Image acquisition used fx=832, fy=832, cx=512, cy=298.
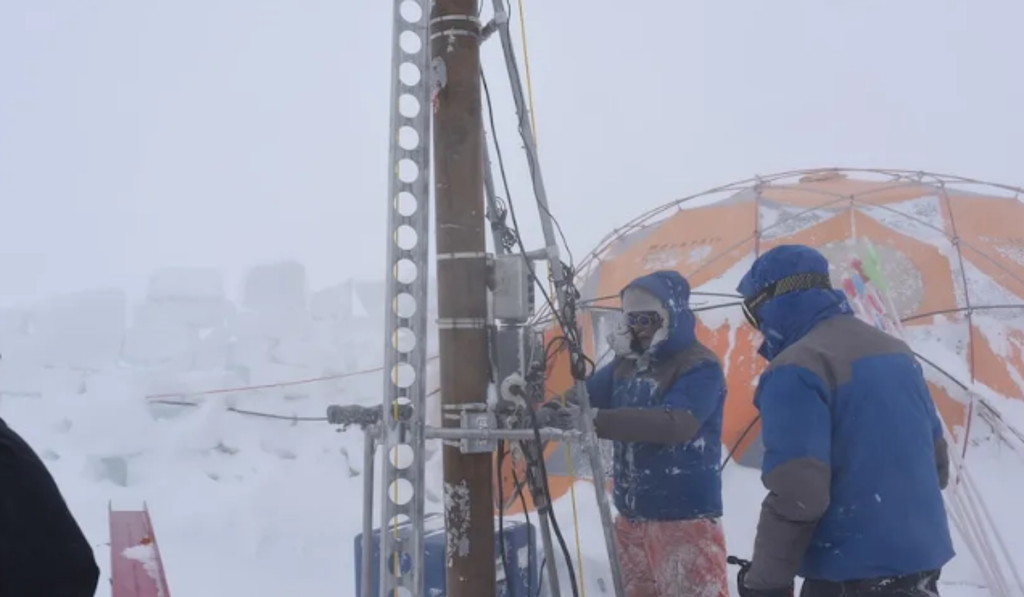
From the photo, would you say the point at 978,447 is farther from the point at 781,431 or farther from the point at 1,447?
the point at 1,447

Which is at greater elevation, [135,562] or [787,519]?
[787,519]

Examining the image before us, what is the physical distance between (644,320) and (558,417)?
0.82 metres

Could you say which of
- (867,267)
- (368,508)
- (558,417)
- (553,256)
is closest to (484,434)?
(558,417)

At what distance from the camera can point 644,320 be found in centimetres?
376

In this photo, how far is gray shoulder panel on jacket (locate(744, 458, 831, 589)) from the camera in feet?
7.58

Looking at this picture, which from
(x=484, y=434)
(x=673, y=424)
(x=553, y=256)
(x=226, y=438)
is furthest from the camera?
(x=226, y=438)

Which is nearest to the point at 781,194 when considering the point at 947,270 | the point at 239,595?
the point at 947,270

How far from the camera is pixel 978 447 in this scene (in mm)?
6008

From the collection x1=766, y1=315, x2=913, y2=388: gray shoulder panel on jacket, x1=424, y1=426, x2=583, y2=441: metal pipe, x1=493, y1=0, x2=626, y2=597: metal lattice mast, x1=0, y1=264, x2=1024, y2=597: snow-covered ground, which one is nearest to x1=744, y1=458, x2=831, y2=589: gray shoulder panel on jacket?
x1=766, y1=315, x2=913, y2=388: gray shoulder panel on jacket

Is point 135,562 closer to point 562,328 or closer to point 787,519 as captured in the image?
point 562,328

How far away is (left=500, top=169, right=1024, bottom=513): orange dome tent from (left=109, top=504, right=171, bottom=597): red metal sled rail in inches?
98.0

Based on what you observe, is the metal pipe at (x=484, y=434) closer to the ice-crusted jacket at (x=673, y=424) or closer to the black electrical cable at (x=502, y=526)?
the black electrical cable at (x=502, y=526)

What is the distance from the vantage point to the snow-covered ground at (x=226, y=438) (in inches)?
234

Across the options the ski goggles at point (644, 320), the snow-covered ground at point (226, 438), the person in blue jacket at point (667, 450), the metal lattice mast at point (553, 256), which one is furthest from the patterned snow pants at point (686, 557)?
the snow-covered ground at point (226, 438)
